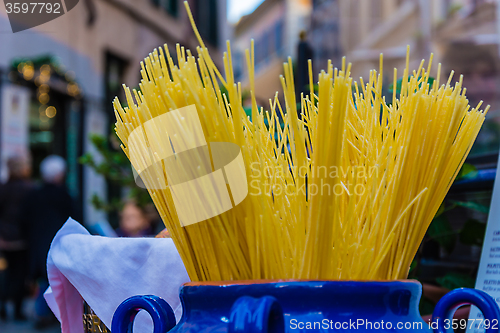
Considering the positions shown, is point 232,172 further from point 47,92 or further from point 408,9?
point 408,9

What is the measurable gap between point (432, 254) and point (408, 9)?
6.50 meters

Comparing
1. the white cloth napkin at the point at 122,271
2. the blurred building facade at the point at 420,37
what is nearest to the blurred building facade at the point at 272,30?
the blurred building facade at the point at 420,37

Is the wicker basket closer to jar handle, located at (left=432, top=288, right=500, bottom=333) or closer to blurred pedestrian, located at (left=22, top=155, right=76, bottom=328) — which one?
jar handle, located at (left=432, top=288, right=500, bottom=333)

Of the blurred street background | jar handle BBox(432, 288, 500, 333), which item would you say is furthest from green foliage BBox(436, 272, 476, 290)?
the blurred street background

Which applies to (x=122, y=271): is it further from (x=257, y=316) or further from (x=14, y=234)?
(x=14, y=234)

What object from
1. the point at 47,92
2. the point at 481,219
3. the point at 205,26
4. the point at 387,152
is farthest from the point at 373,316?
the point at 205,26

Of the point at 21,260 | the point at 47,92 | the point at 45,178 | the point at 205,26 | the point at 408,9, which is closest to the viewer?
the point at 45,178

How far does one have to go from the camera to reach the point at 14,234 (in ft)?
10.2

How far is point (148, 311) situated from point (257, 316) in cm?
14

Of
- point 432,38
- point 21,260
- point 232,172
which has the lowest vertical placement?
point 21,260

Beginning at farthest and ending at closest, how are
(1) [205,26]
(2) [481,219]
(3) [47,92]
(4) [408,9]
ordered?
(1) [205,26] → (4) [408,9] → (3) [47,92] → (2) [481,219]

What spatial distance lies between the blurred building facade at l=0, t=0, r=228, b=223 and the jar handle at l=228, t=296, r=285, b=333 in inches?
134

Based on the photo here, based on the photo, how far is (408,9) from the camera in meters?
6.55

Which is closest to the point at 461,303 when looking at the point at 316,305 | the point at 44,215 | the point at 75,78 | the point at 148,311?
the point at 316,305
